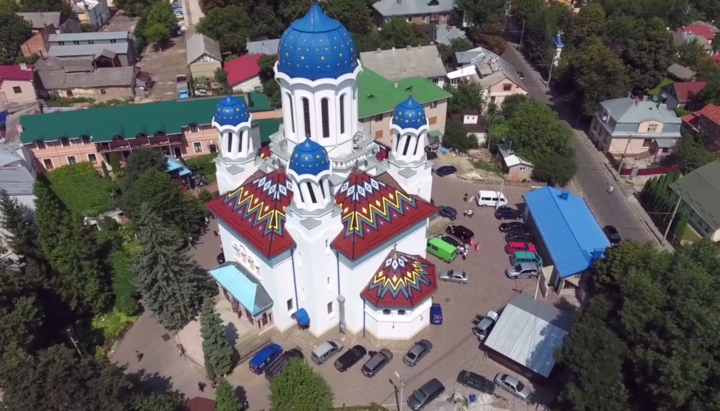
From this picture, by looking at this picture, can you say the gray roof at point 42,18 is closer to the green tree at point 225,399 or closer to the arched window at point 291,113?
the arched window at point 291,113

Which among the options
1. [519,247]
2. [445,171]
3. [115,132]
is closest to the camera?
[519,247]

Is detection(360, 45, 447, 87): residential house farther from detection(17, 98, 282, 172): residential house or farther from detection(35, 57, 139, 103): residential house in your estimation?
detection(35, 57, 139, 103): residential house

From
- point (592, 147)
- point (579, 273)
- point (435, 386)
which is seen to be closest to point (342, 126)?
point (435, 386)

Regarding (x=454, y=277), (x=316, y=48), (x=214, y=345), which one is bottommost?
(x=454, y=277)

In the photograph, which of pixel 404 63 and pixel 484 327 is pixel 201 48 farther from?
pixel 484 327

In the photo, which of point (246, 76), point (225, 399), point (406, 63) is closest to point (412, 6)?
point (406, 63)

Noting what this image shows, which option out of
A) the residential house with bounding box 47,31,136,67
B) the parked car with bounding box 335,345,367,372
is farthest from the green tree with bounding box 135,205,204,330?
the residential house with bounding box 47,31,136,67
